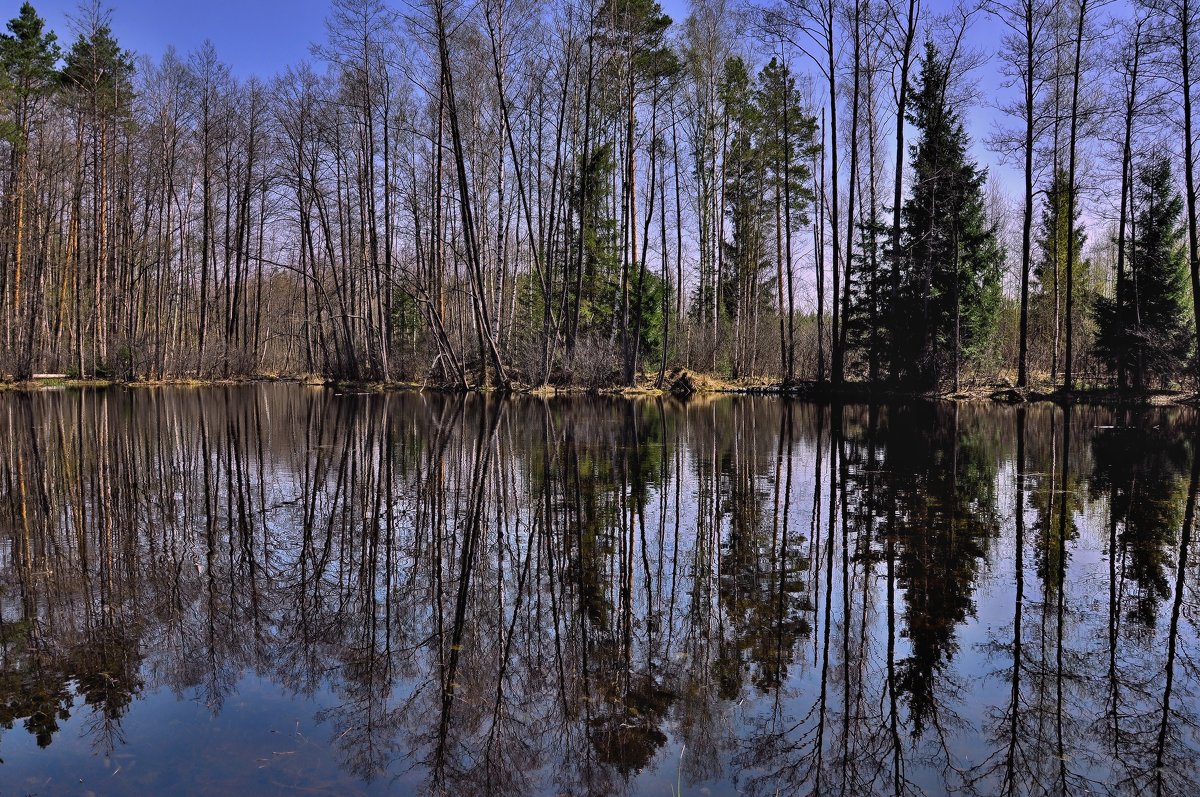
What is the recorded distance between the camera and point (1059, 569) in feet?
19.4

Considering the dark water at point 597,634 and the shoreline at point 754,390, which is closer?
the dark water at point 597,634

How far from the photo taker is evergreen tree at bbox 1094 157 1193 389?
83.7 feet

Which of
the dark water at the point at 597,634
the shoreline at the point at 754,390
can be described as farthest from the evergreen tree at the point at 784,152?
the dark water at the point at 597,634

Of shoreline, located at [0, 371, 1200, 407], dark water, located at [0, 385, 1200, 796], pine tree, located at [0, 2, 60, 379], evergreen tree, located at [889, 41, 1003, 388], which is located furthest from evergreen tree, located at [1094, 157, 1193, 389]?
pine tree, located at [0, 2, 60, 379]

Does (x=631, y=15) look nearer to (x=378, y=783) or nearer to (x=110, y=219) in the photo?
(x=110, y=219)

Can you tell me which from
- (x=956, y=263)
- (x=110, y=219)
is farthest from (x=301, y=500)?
(x=110, y=219)

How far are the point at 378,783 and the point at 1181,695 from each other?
13.1ft

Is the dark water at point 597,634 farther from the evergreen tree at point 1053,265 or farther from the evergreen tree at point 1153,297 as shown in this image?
the evergreen tree at point 1053,265

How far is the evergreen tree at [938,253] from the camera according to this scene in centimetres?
2622

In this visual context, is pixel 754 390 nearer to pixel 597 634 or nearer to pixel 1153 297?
pixel 1153 297

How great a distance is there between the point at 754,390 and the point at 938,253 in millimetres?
8824

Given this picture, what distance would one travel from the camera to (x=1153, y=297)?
26.3m

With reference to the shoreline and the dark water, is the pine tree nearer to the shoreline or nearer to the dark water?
the shoreline

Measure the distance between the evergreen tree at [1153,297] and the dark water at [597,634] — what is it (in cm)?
1917
